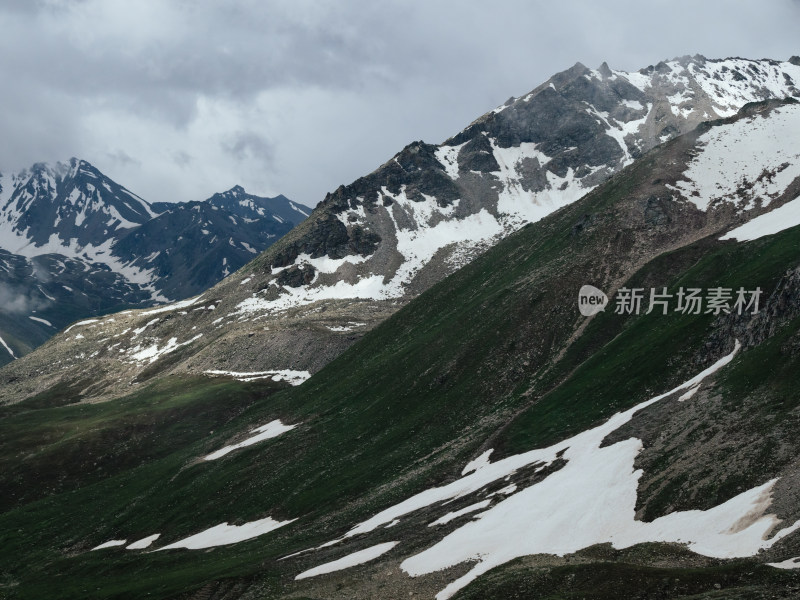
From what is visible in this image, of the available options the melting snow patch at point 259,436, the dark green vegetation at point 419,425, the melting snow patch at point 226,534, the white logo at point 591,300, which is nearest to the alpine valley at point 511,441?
the dark green vegetation at point 419,425

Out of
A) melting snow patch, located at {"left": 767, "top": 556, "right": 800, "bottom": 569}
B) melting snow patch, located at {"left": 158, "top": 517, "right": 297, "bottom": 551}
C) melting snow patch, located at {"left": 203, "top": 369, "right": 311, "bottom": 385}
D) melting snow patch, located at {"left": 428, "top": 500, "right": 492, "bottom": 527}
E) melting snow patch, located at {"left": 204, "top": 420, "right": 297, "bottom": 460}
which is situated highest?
melting snow patch, located at {"left": 203, "top": 369, "right": 311, "bottom": 385}

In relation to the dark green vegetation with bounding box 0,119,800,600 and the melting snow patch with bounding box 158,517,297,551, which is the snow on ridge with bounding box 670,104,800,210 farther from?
Result: the melting snow patch with bounding box 158,517,297,551

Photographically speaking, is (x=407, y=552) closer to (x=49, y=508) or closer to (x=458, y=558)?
(x=458, y=558)

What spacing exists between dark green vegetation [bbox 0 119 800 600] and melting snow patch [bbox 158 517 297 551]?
2011mm

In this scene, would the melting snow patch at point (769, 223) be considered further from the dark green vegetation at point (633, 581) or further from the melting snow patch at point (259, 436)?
the melting snow patch at point (259, 436)

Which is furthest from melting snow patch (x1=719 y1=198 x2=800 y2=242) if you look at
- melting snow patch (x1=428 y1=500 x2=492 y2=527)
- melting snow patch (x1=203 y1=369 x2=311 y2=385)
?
melting snow patch (x1=203 y1=369 x2=311 y2=385)

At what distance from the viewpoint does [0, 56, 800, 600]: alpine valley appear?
38094 millimetres

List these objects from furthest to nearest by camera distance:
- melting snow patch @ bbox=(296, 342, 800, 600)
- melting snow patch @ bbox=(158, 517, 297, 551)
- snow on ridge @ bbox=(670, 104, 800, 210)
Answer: snow on ridge @ bbox=(670, 104, 800, 210), melting snow patch @ bbox=(158, 517, 297, 551), melting snow patch @ bbox=(296, 342, 800, 600)

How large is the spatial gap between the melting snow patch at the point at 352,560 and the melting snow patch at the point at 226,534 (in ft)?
86.0

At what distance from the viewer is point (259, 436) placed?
116312mm

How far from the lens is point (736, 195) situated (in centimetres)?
12356

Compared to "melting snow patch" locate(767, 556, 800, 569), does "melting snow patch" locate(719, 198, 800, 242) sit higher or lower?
higher

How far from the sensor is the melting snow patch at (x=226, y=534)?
7475 centimetres

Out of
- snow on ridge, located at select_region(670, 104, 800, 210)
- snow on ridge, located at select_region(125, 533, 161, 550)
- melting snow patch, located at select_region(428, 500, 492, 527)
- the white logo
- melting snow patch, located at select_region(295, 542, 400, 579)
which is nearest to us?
melting snow patch, located at select_region(295, 542, 400, 579)
